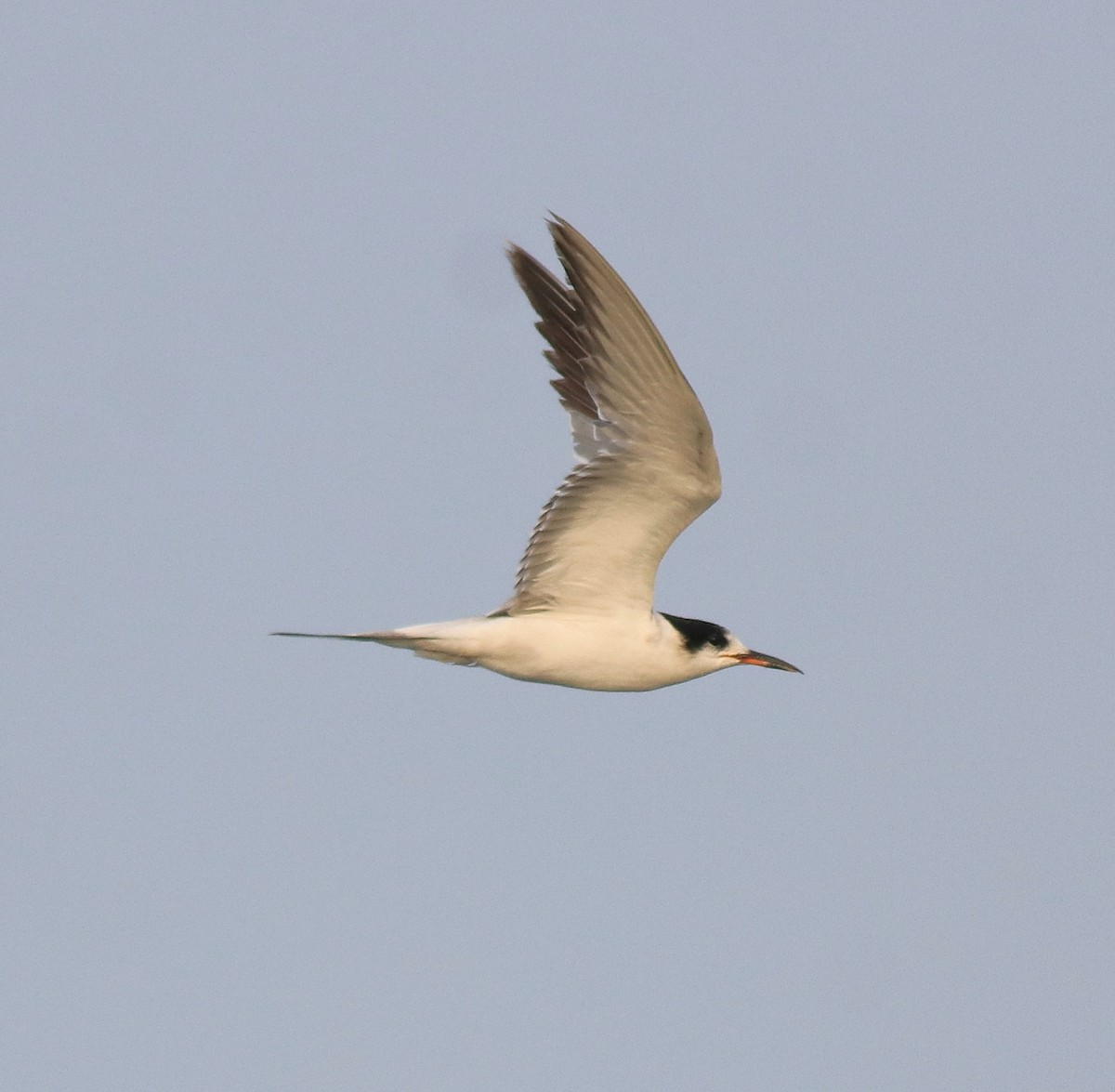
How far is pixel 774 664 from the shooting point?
13.7 meters

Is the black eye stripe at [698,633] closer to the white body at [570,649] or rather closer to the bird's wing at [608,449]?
the white body at [570,649]

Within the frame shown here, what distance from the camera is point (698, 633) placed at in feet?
43.5

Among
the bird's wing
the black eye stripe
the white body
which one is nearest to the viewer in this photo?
the bird's wing

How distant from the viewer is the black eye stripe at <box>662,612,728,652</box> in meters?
13.2

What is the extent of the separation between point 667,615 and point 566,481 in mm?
1350

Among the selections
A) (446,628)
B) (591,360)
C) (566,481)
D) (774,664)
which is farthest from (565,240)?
(774,664)

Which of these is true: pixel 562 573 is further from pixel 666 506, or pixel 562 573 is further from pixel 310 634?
pixel 310 634

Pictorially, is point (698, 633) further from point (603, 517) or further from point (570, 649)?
point (603, 517)

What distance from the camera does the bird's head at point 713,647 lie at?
1322 centimetres

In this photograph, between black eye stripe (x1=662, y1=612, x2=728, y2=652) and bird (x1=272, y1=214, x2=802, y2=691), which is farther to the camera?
black eye stripe (x1=662, y1=612, x2=728, y2=652)

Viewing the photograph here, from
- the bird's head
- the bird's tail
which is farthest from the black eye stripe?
the bird's tail

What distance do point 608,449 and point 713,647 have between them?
1.75m

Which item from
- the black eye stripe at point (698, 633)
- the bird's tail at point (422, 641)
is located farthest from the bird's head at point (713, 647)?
the bird's tail at point (422, 641)

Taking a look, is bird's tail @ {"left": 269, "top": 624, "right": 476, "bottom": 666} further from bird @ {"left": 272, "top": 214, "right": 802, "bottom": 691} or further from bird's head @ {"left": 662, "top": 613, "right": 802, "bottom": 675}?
bird's head @ {"left": 662, "top": 613, "right": 802, "bottom": 675}
